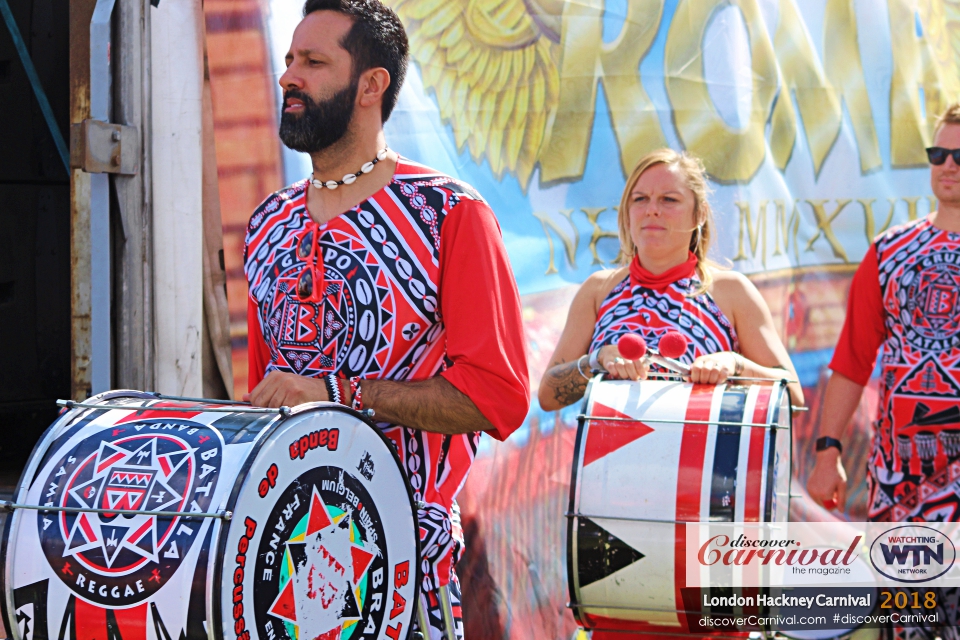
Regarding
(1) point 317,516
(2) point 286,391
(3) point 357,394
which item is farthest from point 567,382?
(1) point 317,516

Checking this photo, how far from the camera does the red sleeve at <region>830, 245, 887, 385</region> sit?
380cm

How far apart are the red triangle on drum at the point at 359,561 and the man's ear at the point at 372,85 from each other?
996mm

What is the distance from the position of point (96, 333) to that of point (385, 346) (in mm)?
1567

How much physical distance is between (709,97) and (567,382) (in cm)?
172

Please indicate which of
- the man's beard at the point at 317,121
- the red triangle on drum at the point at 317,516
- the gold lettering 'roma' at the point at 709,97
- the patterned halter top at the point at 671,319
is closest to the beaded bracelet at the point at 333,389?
the red triangle on drum at the point at 317,516

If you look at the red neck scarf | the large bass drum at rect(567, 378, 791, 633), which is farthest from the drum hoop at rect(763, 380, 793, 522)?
the red neck scarf

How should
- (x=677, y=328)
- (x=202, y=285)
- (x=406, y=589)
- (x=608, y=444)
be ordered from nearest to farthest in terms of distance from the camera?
1. (x=406, y=589)
2. (x=608, y=444)
3. (x=677, y=328)
4. (x=202, y=285)

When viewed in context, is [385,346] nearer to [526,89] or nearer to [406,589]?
[406,589]

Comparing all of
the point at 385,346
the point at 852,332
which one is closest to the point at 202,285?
the point at 385,346

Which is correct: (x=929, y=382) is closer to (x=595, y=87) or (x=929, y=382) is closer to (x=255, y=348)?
(x=595, y=87)

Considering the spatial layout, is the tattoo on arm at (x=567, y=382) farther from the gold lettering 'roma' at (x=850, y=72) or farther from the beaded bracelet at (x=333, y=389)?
the gold lettering 'roma' at (x=850, y=72)

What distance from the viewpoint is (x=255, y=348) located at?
8.30 ft

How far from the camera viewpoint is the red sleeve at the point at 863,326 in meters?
3.80

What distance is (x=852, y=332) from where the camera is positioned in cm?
388
